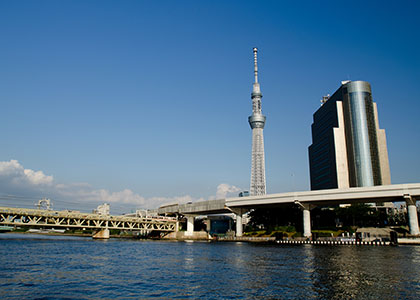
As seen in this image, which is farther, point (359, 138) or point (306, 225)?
point (359, 138)

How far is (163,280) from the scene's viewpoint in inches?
1198

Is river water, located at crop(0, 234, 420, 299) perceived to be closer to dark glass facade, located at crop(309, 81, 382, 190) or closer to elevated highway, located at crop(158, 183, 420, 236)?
elevated highway, located at crop(158, 183, 420, 236)

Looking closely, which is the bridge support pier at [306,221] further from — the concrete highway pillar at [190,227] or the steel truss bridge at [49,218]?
the steel truss bridge at [49,218]

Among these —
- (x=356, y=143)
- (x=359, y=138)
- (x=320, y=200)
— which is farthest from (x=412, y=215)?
(x=359, y=138)

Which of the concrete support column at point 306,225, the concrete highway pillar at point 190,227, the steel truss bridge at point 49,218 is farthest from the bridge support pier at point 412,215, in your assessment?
the steel truss bridge at point 49,218

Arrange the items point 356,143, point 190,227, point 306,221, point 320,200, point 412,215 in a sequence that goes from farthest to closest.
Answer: point 356,143, point 190,227, point 306,221, point 320,200, point 412,215

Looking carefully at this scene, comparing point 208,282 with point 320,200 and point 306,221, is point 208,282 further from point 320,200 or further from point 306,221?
point 306,221

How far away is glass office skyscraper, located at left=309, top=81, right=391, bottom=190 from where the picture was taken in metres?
180

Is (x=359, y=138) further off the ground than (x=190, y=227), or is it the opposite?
(x=359, y=138)

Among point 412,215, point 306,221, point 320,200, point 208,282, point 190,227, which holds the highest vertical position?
point 320,200

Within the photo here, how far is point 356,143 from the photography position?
7170 inches

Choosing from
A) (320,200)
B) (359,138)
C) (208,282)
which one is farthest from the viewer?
(359,138)

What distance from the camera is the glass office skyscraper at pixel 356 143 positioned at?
590 ft

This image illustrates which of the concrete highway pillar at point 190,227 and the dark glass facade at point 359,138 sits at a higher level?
the dark glass facade at point 359,138
